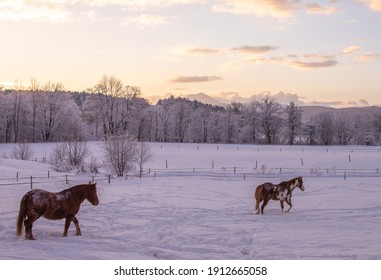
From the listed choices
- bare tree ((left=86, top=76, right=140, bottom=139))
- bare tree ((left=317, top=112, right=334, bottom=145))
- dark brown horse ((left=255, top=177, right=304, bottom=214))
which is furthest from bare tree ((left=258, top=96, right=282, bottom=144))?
dark brown horse ((left=255, top=177, right=304, bottom=214))

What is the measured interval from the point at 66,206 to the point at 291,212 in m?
9.28

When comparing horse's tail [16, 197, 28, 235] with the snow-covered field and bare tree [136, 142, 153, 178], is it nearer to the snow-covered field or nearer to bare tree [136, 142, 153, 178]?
the snow-covered field

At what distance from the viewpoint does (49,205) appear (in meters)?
11.0

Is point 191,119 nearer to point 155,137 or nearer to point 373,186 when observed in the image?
point 155,137

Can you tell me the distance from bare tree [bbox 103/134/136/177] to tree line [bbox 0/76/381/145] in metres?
14.3

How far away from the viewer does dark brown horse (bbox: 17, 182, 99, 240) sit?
10.8m

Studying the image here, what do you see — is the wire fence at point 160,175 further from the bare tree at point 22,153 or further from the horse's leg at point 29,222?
the bare tree at point 22,153

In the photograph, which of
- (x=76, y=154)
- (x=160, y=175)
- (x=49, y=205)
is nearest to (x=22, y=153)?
(x=76, y=154)

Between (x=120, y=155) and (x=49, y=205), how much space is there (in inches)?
957

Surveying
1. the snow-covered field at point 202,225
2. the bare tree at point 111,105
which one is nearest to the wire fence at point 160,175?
the snow-covered field at point 202,225

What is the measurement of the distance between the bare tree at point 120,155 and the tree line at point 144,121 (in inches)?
561

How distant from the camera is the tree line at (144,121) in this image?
2657 inches

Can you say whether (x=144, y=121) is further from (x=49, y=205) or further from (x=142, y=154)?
(x=49, y=205)
